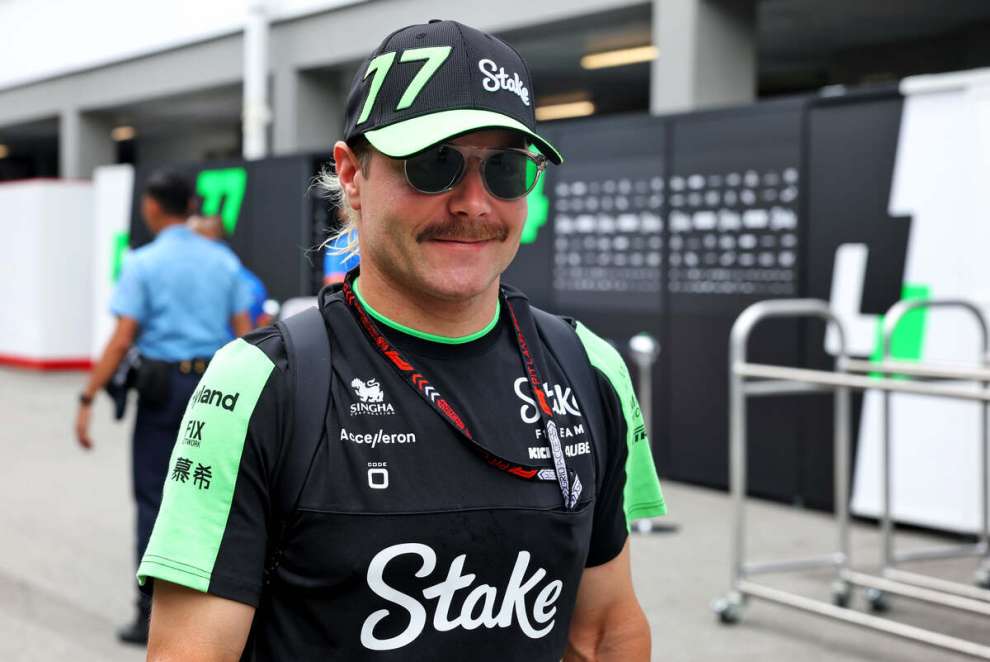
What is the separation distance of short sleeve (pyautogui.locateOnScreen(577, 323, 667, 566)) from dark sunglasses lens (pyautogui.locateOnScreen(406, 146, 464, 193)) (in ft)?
1.14

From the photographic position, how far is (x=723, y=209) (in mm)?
7281

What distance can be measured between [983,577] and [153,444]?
139 inches

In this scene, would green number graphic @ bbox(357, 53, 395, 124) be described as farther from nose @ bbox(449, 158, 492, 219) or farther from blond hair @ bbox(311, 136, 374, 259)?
nose @ bbox(449, 158, 492, 219)

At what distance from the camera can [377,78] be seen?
54.0 inches

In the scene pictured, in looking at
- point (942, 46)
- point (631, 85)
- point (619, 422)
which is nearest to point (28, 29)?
point (631, 85)

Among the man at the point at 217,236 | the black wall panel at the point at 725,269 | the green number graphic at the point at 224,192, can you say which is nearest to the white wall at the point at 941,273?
the black wall panel at the point at 725,269

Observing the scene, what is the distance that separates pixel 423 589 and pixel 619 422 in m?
0.37

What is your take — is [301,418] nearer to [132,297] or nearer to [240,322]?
[132,297]

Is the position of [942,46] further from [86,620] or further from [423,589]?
[423,589]

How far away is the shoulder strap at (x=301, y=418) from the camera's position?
130cm

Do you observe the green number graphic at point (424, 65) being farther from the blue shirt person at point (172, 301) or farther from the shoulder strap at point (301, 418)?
the blue shirt person at point (172, 301)

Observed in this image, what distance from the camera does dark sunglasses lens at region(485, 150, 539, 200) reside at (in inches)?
54.5

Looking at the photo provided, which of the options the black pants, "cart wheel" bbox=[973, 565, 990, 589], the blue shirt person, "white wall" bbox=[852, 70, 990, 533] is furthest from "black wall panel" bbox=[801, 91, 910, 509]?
the black pants

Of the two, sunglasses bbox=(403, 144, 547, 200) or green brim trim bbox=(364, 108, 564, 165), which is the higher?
green brim trim bbox=(364, 108, 564, 165)
